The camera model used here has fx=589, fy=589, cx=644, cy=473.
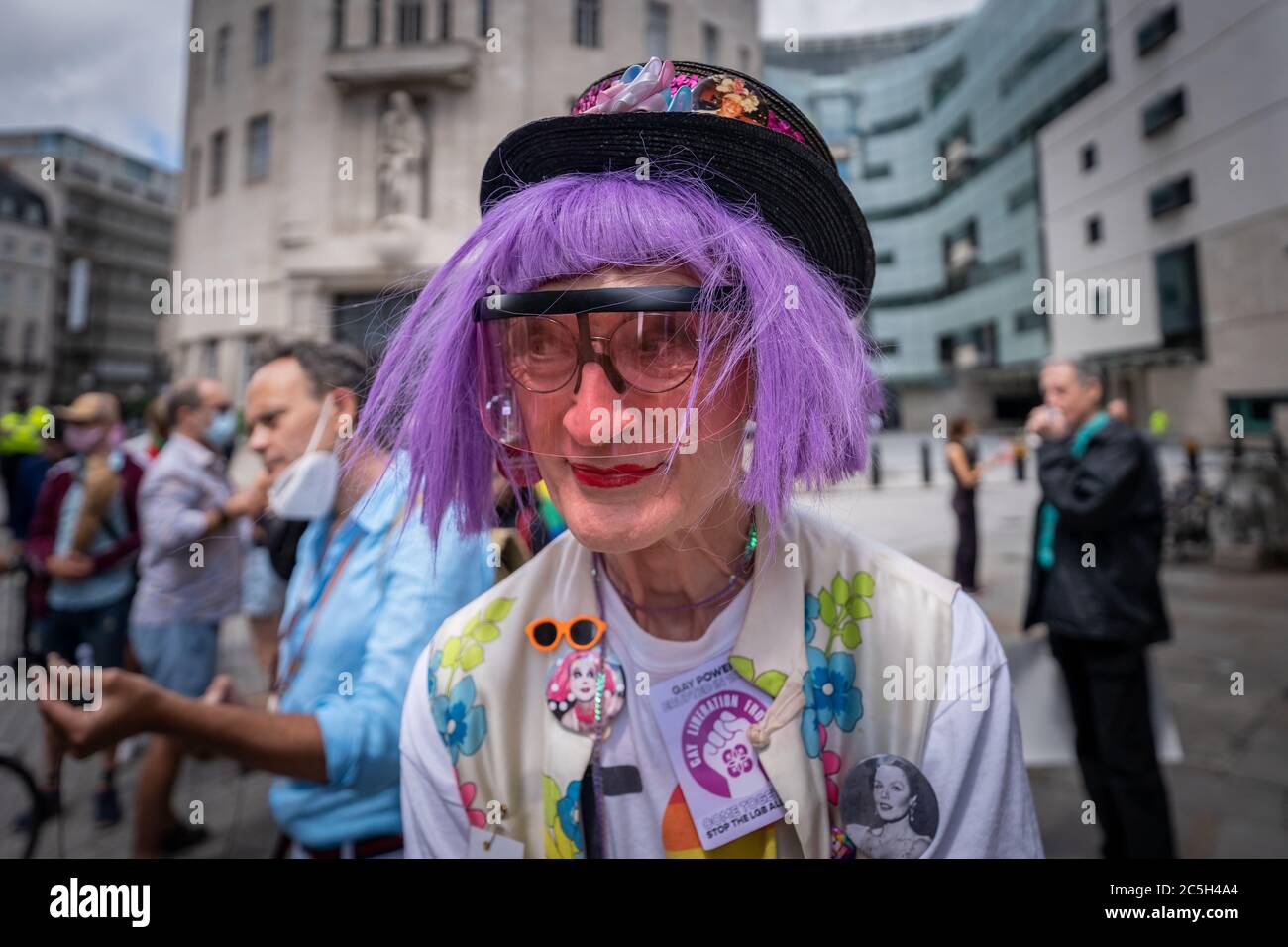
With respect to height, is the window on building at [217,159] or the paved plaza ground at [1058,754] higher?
the window on building at [217,159]

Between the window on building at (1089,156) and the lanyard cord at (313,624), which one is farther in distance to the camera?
the window on building at (1089,156)

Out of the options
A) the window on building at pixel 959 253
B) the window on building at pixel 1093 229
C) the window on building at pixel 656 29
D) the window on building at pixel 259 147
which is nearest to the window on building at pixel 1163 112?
the window on building at pixel 1093 229

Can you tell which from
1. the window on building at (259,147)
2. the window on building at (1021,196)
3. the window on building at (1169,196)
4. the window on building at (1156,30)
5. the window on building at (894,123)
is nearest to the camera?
the window on building at (894,123)

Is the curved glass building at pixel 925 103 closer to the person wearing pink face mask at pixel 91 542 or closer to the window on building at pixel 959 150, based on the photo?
the window on building at pixel 959 150

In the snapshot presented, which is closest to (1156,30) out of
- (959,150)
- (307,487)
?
(959,150)

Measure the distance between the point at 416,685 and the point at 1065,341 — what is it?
257 cm

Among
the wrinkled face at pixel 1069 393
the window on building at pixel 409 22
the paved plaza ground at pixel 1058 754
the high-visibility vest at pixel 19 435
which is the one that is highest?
the window on building at pixel 409 22

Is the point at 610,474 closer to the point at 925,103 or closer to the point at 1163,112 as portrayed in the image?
the point at 925,103

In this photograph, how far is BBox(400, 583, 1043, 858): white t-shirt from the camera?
0.80 meters

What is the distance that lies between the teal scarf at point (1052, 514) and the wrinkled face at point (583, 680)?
212 centimetres

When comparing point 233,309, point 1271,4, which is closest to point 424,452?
point 233,309

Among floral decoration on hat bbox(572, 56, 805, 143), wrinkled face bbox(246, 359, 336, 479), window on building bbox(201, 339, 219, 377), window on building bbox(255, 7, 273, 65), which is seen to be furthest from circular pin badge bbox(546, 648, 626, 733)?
window on building bbox(201, 339, 219, 377)

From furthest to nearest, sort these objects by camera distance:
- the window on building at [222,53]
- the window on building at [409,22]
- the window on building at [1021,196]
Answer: the window on building at [1021,196]
the window on building at [222,53]
the window on building at [409,22]

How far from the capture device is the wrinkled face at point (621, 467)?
A: 2.37ft
